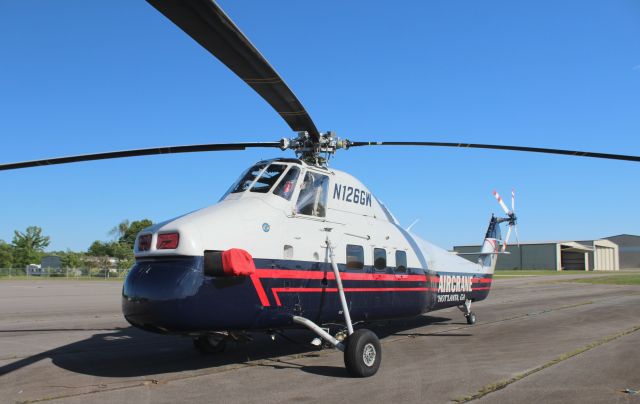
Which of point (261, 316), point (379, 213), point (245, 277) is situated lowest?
point (261, 316)

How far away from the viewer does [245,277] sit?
315 inches

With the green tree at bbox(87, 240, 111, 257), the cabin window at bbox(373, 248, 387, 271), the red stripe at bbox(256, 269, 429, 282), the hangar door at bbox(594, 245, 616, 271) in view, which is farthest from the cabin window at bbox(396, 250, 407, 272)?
the hangar door at bbox(594, 245, 616, 271)

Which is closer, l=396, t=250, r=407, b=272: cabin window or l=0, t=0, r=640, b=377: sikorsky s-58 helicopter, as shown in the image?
l=0, t=0, r=640, b=377: sikorsky s-58 helicopter

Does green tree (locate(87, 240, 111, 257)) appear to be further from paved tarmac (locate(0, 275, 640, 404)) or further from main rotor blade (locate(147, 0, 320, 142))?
main rotor blade (locate(147, 0, 320, 142))

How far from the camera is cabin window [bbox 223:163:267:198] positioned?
31.1ft

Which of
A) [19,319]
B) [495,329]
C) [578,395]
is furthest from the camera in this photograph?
[19,319]

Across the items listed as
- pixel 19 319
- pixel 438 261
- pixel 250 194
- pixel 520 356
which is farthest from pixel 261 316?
pixel 19 319

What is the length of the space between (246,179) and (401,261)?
13.5ft

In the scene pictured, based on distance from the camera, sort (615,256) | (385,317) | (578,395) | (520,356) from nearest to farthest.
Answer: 1. (578,395)
2. (520,356)
3. (385,317)
4. (615,256)

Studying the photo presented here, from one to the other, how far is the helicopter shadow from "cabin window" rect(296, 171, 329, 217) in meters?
2.34

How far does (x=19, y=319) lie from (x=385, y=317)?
12426 mm

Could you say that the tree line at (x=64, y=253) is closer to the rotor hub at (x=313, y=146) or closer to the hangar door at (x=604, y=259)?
the rotor hub at (x=313, y=146)

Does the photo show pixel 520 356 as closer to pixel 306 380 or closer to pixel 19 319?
pixel 306 380

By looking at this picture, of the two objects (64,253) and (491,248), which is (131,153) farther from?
(64,253)
